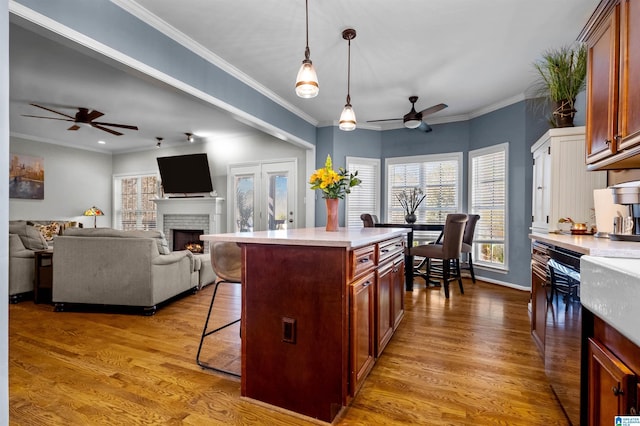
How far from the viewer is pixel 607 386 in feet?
3.39

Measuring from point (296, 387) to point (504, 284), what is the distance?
4.14 meters

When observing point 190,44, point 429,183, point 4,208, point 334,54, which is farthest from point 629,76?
point 429,183

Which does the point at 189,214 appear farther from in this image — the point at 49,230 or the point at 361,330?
the point at 361,330

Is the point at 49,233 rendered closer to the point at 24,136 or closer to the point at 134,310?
the point at 24,136

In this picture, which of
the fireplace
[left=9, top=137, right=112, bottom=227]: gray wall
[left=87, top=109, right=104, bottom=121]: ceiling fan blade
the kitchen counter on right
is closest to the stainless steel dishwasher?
the kitchen counter on right

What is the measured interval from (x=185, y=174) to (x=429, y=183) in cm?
500

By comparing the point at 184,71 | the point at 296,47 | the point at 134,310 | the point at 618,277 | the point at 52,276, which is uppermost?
the point at 296,47

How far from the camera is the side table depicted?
12.7ft

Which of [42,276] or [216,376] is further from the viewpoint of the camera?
[42,276]

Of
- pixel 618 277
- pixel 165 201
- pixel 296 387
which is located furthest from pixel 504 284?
pixel 165 201

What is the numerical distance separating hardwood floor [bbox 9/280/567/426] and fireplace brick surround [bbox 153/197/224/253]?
3.37 meters

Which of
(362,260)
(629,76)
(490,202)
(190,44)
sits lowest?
(362,260)

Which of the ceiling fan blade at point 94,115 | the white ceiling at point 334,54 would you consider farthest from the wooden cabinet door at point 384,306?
the ceiling fan blade at point 94,115

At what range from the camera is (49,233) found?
20.8 feet
